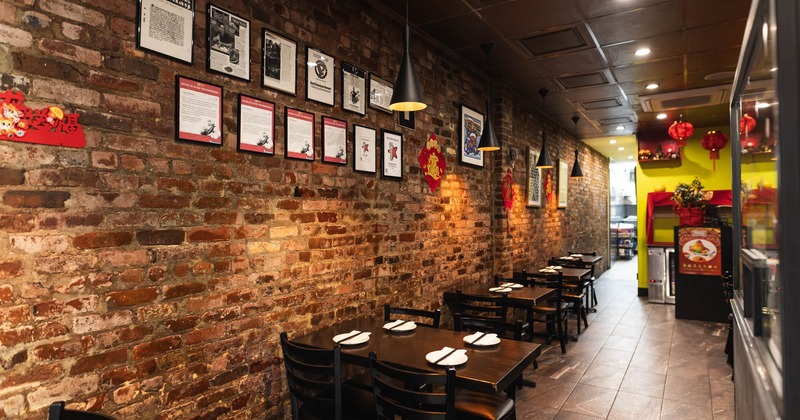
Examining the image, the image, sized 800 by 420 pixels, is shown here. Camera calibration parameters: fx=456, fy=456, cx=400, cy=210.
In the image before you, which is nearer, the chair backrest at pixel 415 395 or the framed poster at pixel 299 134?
the chair backrest at pixel 415 395

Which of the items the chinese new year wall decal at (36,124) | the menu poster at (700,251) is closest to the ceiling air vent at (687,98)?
the menu poster at (700,251)

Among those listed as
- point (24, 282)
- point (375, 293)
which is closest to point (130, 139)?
point (24, 282)

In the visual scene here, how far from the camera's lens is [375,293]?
357cm

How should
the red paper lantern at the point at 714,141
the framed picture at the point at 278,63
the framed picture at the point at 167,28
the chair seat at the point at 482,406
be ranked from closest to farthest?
the framed picture at the point at 167,28 → the chair seat at the point at 482,406 → the framed picture at the point at 278,63 → the red paper lantern at the point at 714,141

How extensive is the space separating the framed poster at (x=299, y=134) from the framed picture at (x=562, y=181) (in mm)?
6268

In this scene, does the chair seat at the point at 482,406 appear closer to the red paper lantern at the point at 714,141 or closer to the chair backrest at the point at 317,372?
the chair backrest at the point at 317,372

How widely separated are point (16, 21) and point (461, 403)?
2621 millimetres

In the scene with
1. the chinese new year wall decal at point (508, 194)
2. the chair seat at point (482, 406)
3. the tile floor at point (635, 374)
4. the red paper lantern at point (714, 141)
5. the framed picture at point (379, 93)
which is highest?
the red paper lantern at point (714, 141)

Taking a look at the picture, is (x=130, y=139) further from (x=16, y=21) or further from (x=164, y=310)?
(x=164, y=310)

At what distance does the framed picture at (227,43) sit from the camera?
2402mm

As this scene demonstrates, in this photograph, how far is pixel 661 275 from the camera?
25.9ft

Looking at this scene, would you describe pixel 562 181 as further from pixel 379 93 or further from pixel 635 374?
pixel 379 93

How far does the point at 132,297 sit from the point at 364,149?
6.23 feet

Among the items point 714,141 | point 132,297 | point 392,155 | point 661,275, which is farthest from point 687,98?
point 132,297
